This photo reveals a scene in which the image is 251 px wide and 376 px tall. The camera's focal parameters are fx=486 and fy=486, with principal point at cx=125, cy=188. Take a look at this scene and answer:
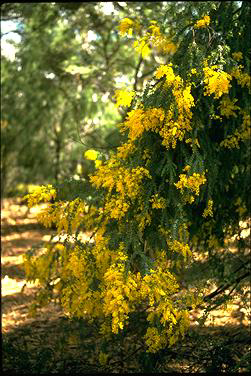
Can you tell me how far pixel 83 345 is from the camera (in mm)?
5602

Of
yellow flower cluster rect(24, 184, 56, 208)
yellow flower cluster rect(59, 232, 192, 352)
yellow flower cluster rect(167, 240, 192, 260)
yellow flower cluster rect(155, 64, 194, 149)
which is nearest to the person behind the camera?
yellow flower cluster rect(59, 232, 192, 352)

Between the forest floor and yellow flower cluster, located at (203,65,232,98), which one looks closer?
yellow flower cluster, located at (203,65,232,98)

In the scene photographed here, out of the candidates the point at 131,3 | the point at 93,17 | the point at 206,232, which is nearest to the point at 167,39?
the point at 206,232

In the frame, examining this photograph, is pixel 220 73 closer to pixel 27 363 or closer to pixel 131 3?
pixel 27 363

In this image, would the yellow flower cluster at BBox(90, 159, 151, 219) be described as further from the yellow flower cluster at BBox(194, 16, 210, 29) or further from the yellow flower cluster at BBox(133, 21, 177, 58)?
the yellow flower cluster at BBox(194, 16, 210, 29)

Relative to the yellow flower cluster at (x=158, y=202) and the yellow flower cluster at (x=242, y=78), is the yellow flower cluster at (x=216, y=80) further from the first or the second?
the yellow flower cluster at (x=158, y=202)

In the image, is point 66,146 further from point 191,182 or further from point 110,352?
point 191,182

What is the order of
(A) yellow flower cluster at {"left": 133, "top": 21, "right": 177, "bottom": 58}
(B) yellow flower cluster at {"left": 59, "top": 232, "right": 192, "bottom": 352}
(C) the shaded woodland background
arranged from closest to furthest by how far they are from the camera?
(B) yellow flower cluster at {"left": 59, "top": 232, "right": 192, "bottom": 352}, (A) yellow flower cluster at {"left": 133, "top": 21, "right": 177, "bottom": 58}, (C) the shaded woodland background

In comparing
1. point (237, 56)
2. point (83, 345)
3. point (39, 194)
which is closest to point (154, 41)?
point (237, 56)

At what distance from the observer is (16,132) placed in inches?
491

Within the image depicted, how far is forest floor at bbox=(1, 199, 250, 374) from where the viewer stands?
14.7 feet

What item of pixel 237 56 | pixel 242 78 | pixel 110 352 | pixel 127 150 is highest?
pixel 237 56

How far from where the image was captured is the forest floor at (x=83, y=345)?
448cm

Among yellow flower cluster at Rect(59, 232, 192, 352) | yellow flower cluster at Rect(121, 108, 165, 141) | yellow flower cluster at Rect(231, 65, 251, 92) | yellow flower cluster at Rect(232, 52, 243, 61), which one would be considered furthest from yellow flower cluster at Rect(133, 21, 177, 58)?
yellow flower cluster at Rect(59, 232, 192, 352)
